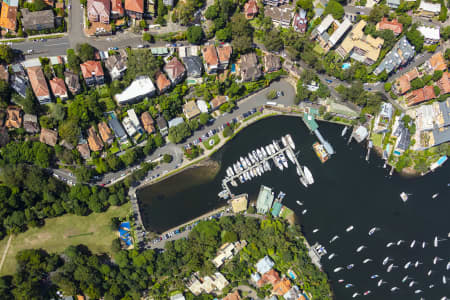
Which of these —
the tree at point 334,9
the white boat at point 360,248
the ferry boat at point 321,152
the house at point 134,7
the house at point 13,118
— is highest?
the tree at point 334,9

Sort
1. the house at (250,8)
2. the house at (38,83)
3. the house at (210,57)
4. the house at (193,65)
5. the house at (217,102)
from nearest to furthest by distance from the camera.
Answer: the house at (38,83), the house at (193,65), the house at (210,57), the house at (217,102), the house at (250,8)

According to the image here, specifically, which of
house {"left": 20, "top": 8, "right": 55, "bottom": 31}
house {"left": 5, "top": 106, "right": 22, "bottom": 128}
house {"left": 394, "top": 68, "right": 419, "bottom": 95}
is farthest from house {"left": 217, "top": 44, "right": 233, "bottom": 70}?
house {"left": 5, "top": 106, "right": 22, "bottom": 128}

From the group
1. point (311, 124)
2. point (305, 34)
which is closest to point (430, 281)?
point (311, 124)

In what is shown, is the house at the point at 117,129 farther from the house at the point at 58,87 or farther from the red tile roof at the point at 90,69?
the house at the point at 58,87

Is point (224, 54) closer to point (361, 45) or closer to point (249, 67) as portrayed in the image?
point (249, 67)

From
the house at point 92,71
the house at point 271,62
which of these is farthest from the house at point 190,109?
the house at point 271,62

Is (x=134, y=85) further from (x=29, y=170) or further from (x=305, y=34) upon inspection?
(x=305, y=34)

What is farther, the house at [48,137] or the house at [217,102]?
the house at [217,102]

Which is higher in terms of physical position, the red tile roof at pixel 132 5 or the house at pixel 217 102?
the red tile roof at pixel 132 5
